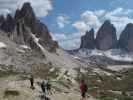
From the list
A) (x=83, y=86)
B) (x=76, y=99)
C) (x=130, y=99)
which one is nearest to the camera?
(x=83, y=86)

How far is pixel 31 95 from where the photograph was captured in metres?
41.0

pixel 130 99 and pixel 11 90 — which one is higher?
pixel 11 90

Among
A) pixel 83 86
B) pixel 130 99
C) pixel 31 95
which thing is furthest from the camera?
pixel 130 99

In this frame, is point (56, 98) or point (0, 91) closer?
point (0, 91)

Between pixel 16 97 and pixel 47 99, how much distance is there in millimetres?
4290

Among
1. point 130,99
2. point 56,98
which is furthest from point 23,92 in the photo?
point 130,99

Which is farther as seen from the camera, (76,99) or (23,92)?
(76,99)

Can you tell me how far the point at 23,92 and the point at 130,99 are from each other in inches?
1249

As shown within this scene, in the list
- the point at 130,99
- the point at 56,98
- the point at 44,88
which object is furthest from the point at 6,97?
the point at 130,99

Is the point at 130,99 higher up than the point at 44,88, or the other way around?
the point at 44,88

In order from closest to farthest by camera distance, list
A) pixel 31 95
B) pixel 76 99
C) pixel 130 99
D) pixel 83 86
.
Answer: pixel 83 86 → pixel 31 95 → pixel 76 99 → pixel 130 99

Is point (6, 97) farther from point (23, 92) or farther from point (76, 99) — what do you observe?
point (76, 99)

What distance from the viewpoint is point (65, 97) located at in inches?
1911

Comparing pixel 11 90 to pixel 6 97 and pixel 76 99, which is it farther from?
pixel 76 99
